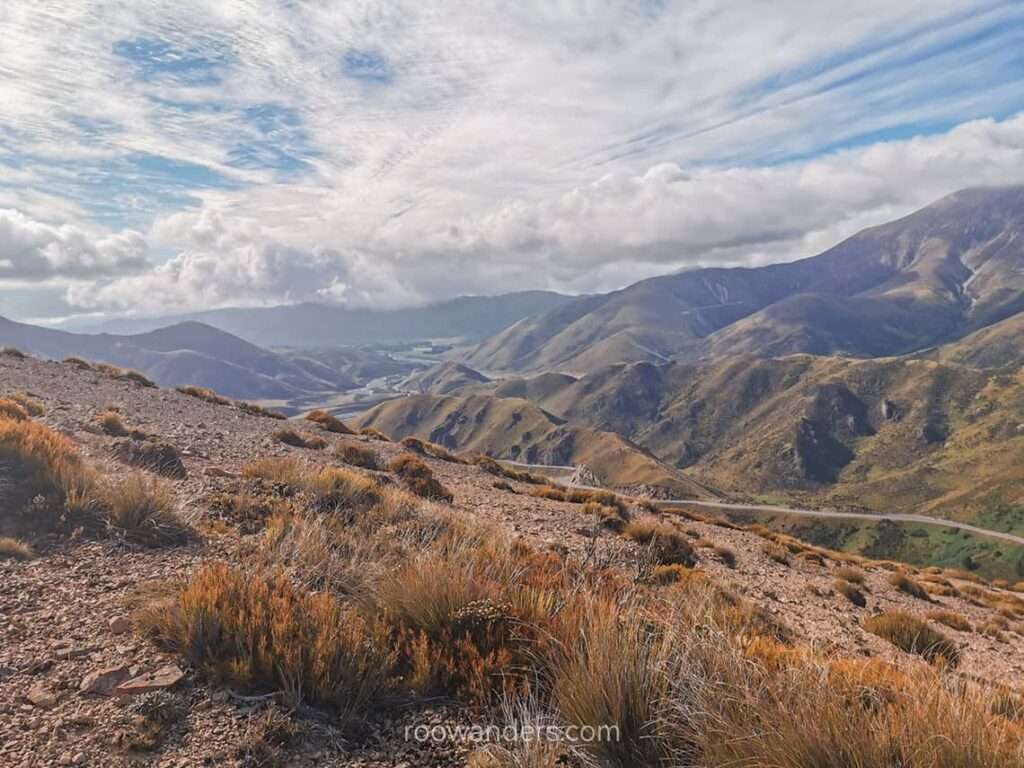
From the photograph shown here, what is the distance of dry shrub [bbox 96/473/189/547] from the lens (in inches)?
315

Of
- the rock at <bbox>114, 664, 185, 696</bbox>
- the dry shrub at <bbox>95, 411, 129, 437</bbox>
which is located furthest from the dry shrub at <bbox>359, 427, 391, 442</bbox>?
the rock at <bbox>114, 664, 185, 696</bbox>

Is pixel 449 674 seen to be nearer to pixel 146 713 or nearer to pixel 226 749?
pixel 226 749

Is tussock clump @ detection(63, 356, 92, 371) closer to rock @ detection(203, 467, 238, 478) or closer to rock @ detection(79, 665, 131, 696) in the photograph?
rock @ detection(203, 467, 238, 478)

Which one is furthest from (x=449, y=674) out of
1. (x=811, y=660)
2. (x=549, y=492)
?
(x=549, y=492)

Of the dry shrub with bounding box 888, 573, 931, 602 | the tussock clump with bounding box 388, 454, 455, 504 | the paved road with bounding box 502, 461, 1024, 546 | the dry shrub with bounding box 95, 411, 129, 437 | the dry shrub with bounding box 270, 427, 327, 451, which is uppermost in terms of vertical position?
the dry shrub with bounding box 95, 411, 129, 437

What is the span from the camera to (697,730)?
3.84m

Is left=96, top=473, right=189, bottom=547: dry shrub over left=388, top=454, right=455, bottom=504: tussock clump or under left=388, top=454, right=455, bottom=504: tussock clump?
over

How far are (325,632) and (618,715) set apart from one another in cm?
244

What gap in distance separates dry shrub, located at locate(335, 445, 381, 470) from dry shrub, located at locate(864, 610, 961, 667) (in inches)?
578

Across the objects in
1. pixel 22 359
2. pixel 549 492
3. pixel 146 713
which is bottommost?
pixel 549 492

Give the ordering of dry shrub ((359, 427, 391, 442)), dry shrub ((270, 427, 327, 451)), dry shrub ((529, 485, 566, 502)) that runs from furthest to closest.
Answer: dry shrub ((359, 427, 391, 442)), dry shrub ((529, 485, 566, 502)), dry shrub ((270, 427, 327, 451))

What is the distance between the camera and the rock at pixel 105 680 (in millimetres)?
4598

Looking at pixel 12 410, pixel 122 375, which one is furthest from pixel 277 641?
pixel 122 375

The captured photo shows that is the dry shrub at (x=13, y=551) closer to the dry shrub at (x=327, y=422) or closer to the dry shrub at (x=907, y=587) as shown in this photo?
the dry shrub at (x=327, y=422)
